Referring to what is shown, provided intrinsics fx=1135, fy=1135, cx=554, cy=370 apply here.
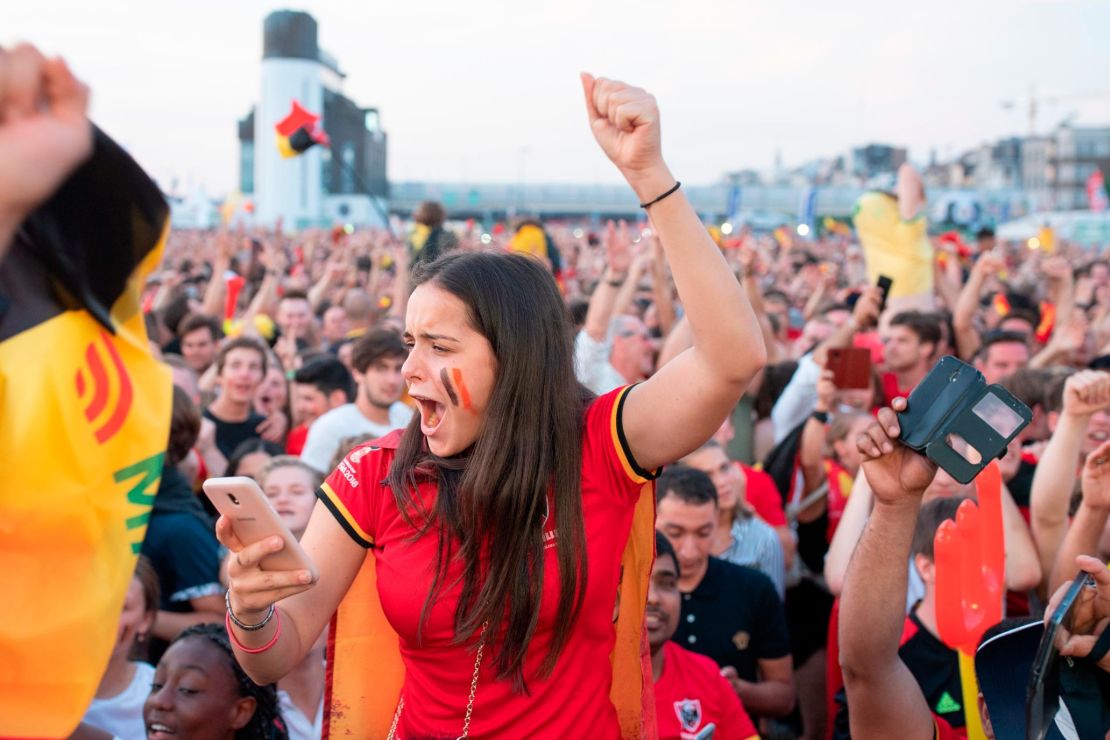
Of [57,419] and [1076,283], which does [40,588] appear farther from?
[1076,283]

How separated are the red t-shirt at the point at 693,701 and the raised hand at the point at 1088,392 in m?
1.40

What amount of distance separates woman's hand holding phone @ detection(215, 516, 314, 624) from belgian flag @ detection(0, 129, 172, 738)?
32 centimetres

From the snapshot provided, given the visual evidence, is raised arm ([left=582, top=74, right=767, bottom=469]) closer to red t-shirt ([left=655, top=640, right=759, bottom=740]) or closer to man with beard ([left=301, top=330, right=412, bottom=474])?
red t-shirt ([left=655, top=640, right=759, bottom=740])

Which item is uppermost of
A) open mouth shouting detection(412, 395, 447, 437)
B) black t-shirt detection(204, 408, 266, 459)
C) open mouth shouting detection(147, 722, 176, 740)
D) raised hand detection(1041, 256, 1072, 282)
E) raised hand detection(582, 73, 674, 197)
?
raised hand detection(582, 73, 674, 197)

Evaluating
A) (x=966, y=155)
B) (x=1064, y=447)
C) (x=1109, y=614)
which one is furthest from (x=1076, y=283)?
(x=966, y=155)

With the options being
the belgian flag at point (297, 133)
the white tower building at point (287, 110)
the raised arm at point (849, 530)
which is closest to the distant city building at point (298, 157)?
the white tower building at point (287, 110)

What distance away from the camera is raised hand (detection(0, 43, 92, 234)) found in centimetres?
134

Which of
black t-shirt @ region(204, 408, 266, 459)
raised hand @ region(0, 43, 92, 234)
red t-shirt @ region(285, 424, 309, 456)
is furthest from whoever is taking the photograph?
red t-shirt @ region(285, 424, 309, 456)

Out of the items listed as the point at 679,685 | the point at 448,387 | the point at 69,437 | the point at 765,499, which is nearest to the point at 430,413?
the point at 448,387

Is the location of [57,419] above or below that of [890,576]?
above

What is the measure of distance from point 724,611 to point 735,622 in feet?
0.17

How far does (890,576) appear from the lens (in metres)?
2.21

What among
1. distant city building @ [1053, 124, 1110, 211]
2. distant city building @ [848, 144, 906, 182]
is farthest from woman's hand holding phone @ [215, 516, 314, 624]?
distant city building @ [1053, 124, 1110, 211]

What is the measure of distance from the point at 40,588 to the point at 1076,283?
518 inches
